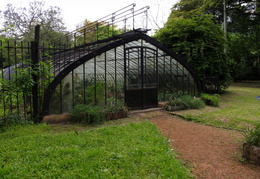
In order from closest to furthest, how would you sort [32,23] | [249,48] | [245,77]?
1. [32,23]
2. [249,48]
3. [245,77]

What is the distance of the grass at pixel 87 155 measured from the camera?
3.32 meters


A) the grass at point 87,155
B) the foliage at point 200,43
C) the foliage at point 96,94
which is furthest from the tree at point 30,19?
the grass at point 87,155

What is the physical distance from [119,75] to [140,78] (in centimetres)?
101

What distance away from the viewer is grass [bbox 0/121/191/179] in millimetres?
3320

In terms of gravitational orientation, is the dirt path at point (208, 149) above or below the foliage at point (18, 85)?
below

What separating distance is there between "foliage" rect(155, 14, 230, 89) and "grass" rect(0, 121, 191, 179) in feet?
31.9

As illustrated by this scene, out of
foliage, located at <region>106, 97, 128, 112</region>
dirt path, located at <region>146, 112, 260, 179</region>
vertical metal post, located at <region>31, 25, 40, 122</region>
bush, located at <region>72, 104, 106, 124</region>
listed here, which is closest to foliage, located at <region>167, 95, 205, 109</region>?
dirt path, located at <region>146, 112, 260, 179</region>

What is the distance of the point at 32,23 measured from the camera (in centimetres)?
1986

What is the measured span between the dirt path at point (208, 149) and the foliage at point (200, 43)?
7.59m

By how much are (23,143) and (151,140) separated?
308 centimetres

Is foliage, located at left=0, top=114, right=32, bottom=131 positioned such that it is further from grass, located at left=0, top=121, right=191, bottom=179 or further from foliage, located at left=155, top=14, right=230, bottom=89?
foliage, located at left=155, top=14, right=230, bottom=89

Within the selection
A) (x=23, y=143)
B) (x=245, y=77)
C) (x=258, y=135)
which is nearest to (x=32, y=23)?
(x=23, y=143)

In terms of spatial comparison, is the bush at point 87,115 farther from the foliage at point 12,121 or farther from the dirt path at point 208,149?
the dirt path at point 208,149

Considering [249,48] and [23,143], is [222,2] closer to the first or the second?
[249,48]
